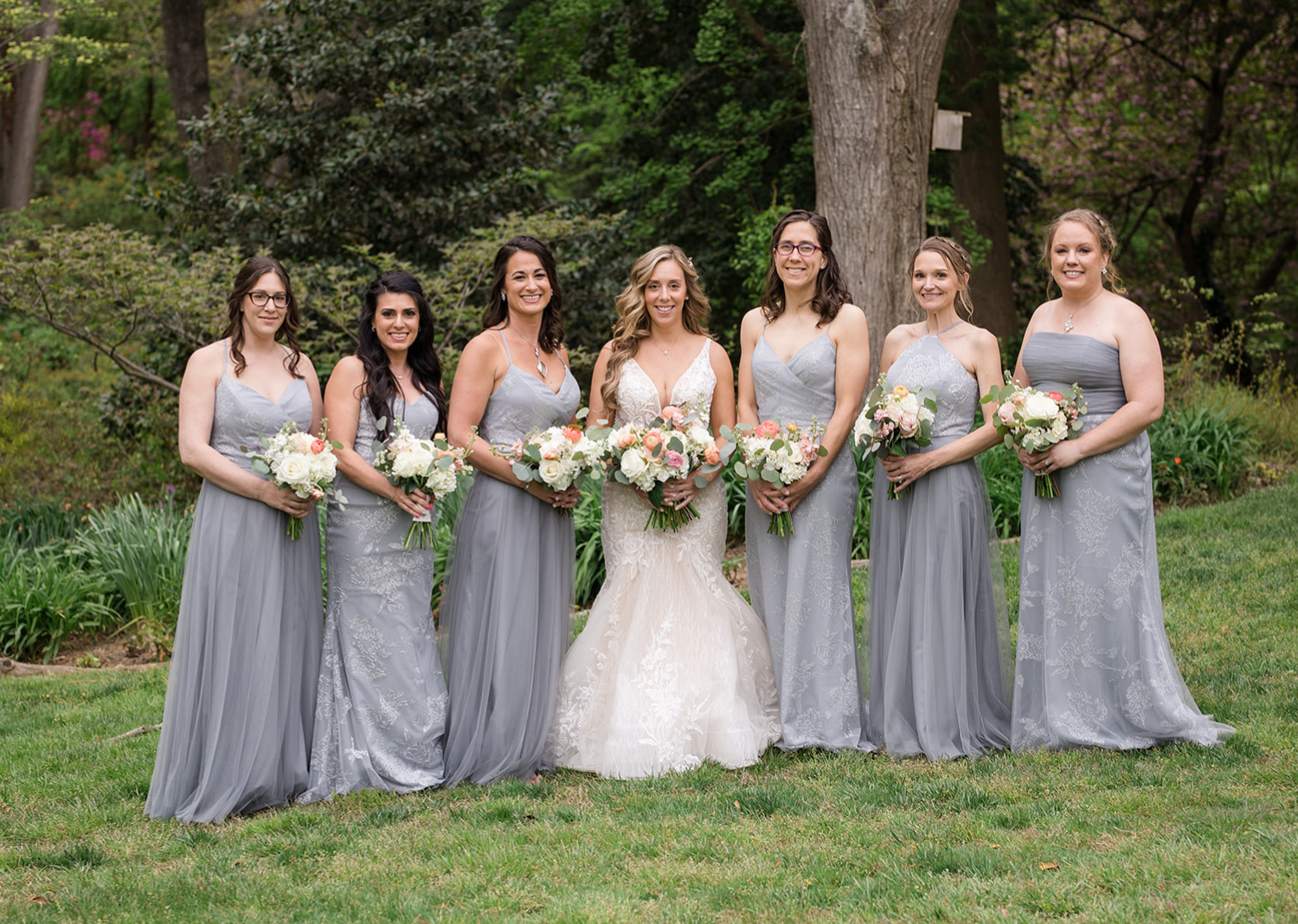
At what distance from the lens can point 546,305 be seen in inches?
232

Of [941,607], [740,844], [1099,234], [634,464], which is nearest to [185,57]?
[634,464]

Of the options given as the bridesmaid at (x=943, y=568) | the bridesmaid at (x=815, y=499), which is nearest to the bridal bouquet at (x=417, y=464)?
the bridesmaid at (x=815, y=499)

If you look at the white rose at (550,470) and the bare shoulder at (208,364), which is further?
the white rose at (550,470)

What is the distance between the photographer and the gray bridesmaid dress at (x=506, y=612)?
218 inches

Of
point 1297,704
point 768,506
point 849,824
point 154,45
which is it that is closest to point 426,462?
point 768,506

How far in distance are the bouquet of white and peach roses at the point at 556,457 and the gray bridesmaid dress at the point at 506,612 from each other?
21cm

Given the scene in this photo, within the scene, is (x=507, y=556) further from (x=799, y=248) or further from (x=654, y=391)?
(x=799, y=248)

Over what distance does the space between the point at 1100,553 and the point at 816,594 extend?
1.33m

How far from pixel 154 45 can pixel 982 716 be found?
2291 cm

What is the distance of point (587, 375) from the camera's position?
13.7 metres

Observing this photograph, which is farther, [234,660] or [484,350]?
[484,350]

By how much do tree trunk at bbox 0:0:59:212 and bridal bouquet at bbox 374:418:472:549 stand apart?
63.0ft

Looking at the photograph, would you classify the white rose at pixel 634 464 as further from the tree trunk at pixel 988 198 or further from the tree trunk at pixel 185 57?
the tree trunk at pixel 185 57

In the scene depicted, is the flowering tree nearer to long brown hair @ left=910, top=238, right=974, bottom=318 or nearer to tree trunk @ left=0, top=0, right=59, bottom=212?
long brown hair @ left=910, top=238, right=974, bottom=318
